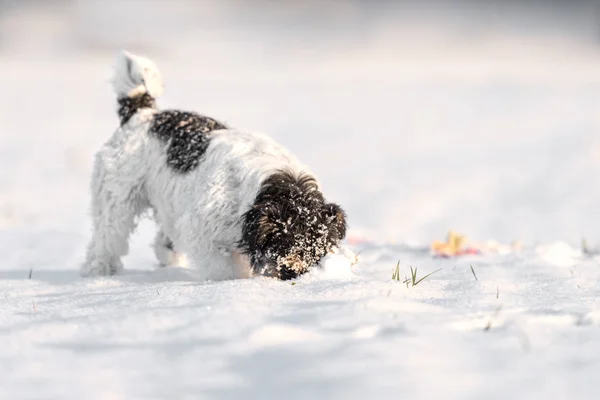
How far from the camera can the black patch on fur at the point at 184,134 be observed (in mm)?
5480

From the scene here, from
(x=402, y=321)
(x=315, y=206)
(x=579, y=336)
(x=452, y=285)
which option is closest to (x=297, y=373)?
(x=402, y=321)

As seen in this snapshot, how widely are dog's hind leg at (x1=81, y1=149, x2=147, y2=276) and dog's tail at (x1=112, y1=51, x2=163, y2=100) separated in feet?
2.07

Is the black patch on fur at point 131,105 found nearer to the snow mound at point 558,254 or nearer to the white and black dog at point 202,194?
the white and black dog at point 202,194

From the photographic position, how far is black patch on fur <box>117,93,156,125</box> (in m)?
6.24

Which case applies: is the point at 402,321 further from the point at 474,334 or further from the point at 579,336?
the point at 579,336

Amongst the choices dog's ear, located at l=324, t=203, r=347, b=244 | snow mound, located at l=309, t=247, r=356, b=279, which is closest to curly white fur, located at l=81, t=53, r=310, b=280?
dog's ear, located at l=324, t=203, r=347, b=244

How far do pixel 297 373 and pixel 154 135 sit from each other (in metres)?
3.74

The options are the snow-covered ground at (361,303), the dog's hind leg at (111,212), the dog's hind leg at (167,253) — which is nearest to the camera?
the snow-covered ground at (361,303)

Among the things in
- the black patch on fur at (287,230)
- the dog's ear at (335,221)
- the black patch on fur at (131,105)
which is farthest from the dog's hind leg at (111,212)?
the dog's ear at (335,221)

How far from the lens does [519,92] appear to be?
65.8 feet

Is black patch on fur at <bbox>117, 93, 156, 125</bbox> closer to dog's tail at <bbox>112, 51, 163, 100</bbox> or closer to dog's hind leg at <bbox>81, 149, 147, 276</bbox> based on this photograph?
dog's tail at <bbox>112, 51, 163, 100</bbox>

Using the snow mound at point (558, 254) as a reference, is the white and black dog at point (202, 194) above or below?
above

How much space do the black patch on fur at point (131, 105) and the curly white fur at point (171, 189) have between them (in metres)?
0.05

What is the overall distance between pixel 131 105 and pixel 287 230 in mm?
2497
